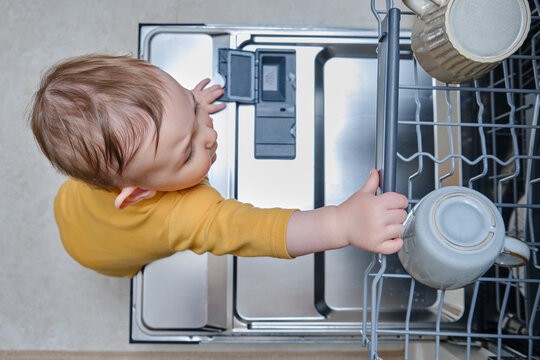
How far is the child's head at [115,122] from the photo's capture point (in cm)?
54

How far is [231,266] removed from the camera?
843 mm

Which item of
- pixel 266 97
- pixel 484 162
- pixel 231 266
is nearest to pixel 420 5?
pixel 484 162

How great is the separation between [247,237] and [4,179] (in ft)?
2.71

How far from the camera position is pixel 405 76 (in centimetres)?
83

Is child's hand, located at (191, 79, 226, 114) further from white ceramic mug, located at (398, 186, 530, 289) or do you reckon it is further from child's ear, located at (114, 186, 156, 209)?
white ceramic mug, located at (398, 186, 530, 289)

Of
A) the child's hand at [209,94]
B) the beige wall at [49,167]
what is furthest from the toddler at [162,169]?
the beige wall at [49,167]

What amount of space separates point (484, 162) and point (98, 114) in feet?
1.53

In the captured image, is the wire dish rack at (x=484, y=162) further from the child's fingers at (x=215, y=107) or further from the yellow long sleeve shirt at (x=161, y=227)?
the child's fingers at (x=215, y=107)

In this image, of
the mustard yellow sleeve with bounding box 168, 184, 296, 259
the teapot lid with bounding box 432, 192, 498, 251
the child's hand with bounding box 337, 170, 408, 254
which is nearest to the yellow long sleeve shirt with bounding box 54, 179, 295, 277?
the mustard yellow sleeve with bounding box 168, 184, 296, 259

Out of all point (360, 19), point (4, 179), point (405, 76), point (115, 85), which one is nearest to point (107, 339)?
point (4, 179)

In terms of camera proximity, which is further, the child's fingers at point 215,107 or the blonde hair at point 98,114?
the child's fingers at point 215,107

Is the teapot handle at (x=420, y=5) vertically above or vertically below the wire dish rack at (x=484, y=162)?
above

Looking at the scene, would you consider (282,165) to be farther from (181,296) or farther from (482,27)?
(482,27)

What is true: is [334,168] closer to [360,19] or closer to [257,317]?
[257,317]
